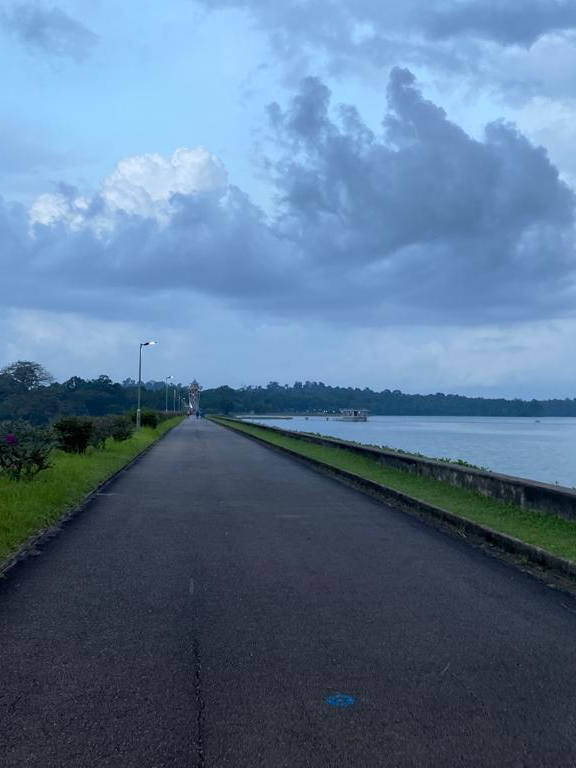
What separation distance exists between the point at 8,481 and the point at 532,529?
10.7 metres

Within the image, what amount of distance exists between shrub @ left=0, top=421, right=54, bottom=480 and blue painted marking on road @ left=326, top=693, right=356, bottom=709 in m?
12.5

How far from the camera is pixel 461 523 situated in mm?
11602

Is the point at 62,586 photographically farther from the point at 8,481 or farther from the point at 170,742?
the point at 8,481

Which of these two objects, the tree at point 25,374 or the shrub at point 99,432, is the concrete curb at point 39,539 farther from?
the tree at point 25,374

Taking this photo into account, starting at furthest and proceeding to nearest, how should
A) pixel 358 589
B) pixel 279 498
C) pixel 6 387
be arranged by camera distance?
pixel 6 387
pixel 279 498
pixel 358 589

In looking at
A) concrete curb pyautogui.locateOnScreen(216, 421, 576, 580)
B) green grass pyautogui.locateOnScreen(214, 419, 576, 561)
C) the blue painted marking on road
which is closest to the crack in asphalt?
the blue painted marking on road

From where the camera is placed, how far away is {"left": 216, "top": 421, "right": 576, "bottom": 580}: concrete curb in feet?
27.9

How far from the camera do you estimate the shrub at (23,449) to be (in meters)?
15.9

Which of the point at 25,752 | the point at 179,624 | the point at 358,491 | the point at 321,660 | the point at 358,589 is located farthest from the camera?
the point at 358,491

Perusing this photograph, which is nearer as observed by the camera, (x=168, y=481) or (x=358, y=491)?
(x=358, y=491)

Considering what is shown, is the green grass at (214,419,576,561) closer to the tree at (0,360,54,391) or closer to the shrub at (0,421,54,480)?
the shrub at (0,421,54,480)

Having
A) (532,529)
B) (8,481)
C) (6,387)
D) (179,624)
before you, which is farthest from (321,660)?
(6,387)

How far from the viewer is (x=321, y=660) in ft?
17.6

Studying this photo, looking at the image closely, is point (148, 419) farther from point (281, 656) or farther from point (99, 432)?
point (281, 656)
